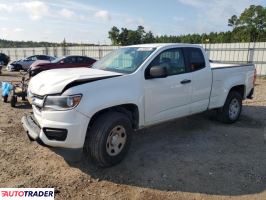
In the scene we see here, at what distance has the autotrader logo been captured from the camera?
12.7ft

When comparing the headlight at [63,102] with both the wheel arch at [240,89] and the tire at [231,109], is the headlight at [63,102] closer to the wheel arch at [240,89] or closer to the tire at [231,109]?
the tire at [231,109]

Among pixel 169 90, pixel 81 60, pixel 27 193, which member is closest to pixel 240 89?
pixel 169 90

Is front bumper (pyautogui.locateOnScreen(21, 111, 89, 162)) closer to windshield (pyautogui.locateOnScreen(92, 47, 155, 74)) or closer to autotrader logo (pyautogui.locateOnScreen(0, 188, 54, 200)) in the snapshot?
autotrader logo (pyautogui.locateOnScreen(0, 188, 54, 200))

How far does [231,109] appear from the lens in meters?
7.30

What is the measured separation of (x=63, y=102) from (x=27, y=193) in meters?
1.25

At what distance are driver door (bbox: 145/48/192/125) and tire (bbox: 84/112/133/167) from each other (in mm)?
592

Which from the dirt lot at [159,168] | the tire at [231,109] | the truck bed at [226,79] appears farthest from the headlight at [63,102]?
the tire at [231,109]

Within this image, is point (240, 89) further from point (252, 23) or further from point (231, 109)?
point (252, 23)

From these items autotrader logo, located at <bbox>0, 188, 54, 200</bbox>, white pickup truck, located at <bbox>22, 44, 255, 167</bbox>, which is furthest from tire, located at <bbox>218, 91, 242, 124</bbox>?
autotrader logo, located at <bbox>0, 188, 54, 200</bbox>

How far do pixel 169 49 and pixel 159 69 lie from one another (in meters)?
0.90

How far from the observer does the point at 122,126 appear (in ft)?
15.3

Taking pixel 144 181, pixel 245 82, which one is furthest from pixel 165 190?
pixel 245 82

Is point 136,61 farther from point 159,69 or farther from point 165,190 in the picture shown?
point 165,190

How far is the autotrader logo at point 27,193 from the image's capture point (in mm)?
3881
